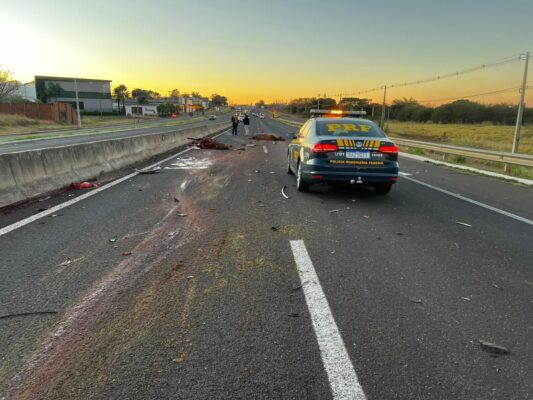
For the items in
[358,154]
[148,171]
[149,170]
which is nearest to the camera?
[358,154]

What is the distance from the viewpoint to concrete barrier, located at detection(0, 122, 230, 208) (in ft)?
22.9

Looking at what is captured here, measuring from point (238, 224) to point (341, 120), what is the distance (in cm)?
418

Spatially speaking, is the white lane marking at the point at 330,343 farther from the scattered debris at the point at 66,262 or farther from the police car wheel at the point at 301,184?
the police car wheel at the point at 301,184

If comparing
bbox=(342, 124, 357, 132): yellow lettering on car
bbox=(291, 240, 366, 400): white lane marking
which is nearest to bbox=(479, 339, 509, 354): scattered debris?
bbox=(291, 240, 366, 400): white lane marking

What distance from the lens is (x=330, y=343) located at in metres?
2.76

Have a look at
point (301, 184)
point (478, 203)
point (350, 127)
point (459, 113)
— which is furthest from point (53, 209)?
point (459, 113)

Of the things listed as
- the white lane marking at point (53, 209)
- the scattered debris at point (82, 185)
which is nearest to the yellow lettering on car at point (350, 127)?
the white lane marking at point (53, 209)

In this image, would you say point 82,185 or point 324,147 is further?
point 82,185

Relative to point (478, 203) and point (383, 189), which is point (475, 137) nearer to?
point (478, 203)

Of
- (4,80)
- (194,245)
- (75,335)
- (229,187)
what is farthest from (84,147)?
(4,80)

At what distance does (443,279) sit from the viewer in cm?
395

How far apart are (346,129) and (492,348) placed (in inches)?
240

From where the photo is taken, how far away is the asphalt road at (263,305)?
238 centimetres

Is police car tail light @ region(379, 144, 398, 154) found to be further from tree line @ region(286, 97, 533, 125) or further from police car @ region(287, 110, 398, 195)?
tree line @ region(286, 97, 533, 125)
